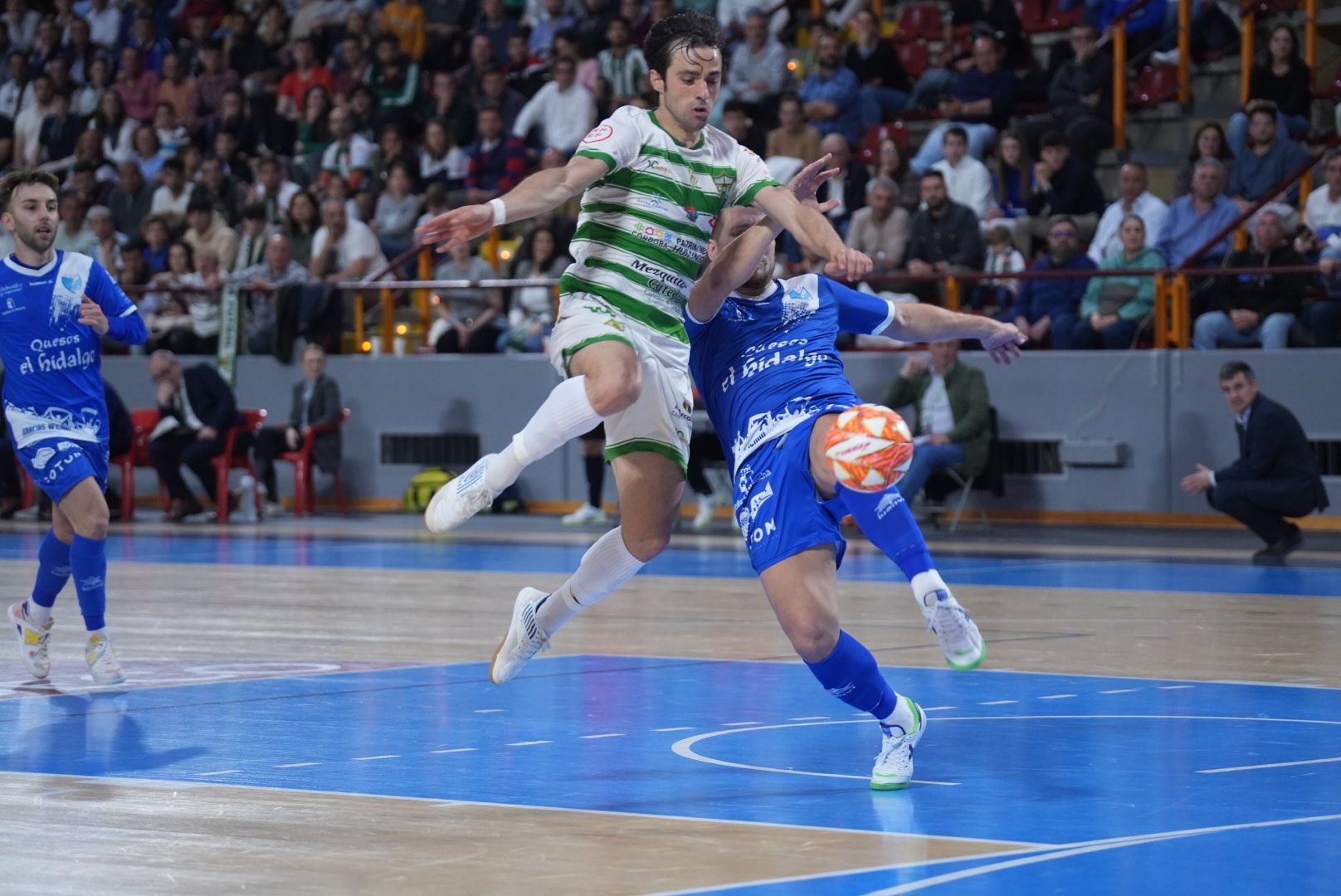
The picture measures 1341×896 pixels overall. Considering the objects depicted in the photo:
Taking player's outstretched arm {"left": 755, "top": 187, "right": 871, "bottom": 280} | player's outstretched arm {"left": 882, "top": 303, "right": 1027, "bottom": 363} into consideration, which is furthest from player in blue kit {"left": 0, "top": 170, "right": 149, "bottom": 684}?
player's outstretched arm {"left": 882, "top": 303, "right": 1027, "bottom": 363}

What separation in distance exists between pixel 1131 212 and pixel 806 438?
11415 millimetres

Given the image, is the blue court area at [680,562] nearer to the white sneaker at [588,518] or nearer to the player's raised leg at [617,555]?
the white sneaker at [588,518]

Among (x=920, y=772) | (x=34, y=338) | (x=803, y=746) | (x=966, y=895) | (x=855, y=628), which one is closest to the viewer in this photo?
(x=966, y=895)

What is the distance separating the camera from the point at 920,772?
626cm

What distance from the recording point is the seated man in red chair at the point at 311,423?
19719 millimetres

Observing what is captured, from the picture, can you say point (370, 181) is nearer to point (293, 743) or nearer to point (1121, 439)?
point (1121, 439)

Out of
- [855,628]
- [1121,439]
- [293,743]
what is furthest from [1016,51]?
[293,743]

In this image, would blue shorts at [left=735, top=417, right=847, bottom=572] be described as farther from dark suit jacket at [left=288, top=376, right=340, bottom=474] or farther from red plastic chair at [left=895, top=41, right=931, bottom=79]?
red plastic chair at [left=895, top=41, right=931, bottom=79]

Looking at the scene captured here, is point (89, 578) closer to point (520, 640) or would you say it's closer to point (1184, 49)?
point (520, 640)

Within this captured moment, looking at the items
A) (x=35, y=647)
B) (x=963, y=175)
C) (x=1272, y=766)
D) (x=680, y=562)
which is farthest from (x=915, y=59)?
(x=1272, y=766)

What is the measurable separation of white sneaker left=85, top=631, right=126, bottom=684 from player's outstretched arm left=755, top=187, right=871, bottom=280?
12.0ft

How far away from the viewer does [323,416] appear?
19.8m

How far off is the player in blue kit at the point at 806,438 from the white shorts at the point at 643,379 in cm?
12

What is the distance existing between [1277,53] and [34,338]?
41.3ft
